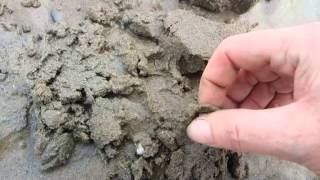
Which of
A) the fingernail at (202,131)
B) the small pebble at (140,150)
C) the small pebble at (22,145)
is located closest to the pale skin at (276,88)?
the fingernail at (202,131)

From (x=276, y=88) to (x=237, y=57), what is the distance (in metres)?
0.23

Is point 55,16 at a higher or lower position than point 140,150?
higher

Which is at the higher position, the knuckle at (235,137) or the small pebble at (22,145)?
the knuckle at (235,137)

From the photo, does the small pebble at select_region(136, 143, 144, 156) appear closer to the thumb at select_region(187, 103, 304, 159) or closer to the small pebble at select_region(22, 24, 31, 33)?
the thumb at select_region(187, 103, 304, 159)

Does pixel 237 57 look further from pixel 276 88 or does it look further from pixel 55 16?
pixel 55 16

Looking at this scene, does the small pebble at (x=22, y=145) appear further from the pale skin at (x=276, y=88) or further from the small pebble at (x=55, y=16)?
the pale skin at (x=276, y=88)

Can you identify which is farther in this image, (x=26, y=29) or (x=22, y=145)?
(x=26, y=29)

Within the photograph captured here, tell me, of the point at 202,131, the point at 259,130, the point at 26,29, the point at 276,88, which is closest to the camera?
the point at 259,130

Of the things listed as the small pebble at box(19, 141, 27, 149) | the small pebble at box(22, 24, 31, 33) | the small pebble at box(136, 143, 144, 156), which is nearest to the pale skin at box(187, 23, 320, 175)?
the small pebble at box(136, 143, 144, 156)

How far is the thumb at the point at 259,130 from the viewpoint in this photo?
1059 mm

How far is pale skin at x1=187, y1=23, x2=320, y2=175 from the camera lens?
1062 mm

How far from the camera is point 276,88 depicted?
142cm

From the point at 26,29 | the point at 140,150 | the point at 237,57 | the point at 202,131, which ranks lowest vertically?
the point at 140,150

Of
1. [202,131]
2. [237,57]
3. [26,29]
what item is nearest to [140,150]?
[202,131]
